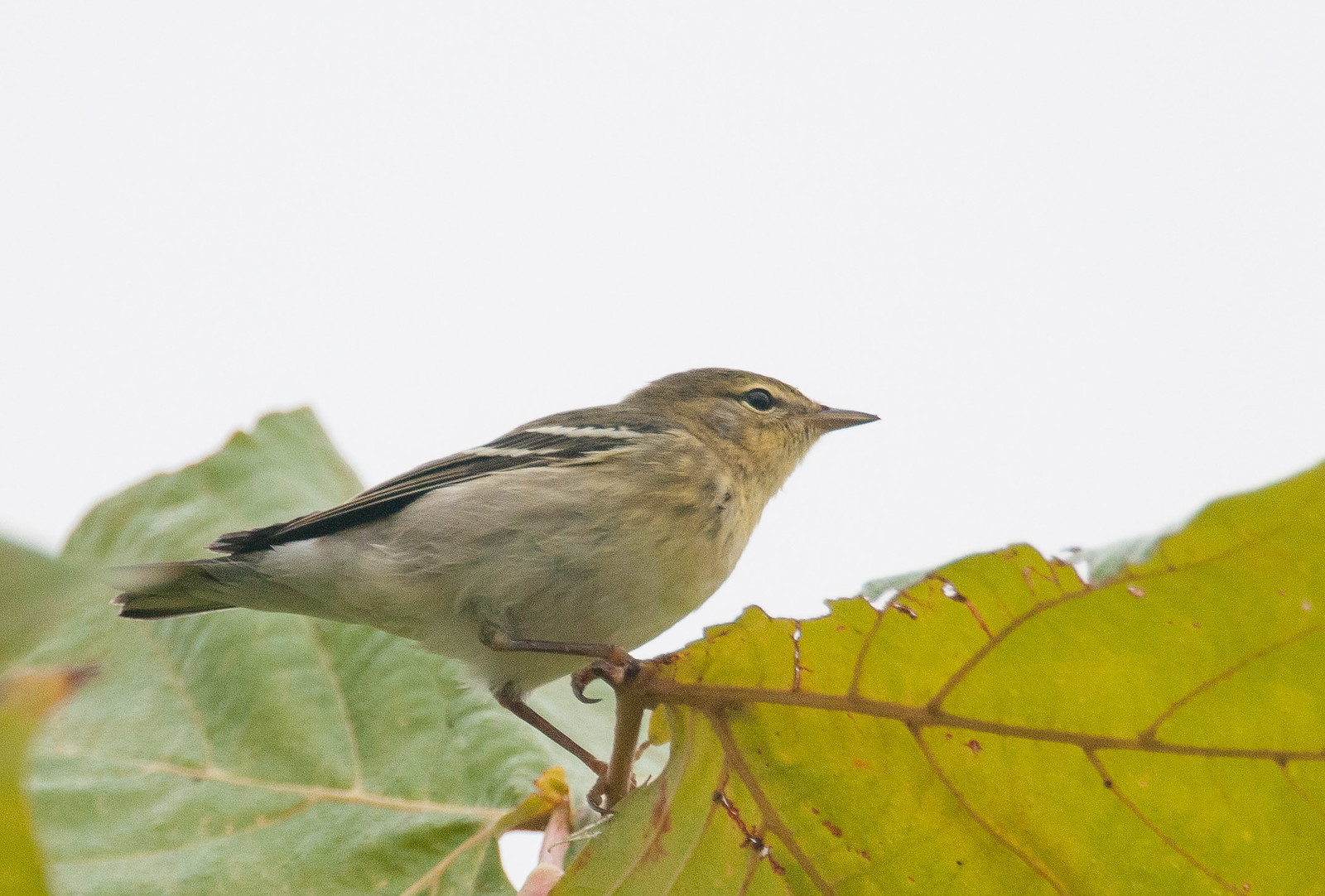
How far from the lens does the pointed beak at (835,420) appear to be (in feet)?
18.3

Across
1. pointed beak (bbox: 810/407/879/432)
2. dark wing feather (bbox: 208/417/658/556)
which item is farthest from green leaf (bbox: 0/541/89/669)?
pointed beak (bbox: 810/407/879/432)

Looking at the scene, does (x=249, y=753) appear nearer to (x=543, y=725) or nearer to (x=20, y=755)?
(x=543, y=725)

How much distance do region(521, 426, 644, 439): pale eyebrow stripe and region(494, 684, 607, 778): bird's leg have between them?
125 cm

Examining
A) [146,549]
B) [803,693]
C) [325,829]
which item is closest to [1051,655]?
[803,693]

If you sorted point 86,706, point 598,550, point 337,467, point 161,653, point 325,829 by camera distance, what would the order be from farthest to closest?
1. point 337,467
2. point 598,550
3. point 161,653
4. point 86,706
5. point 325,829

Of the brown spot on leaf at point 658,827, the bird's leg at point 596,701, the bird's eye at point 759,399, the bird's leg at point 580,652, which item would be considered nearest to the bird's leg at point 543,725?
the bird's leg at point 596,701

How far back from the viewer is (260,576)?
12.5ft

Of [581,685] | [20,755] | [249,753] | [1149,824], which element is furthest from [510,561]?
[20,755]

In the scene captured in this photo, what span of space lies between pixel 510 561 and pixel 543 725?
25.1 inches

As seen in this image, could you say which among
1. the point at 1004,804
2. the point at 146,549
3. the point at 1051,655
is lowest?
the point at 1004,804

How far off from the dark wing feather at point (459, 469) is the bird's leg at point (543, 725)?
857 mm

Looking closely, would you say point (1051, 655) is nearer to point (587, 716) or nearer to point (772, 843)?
point (772, 843)

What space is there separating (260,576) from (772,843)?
211 cm

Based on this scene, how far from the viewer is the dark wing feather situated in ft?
13.5
